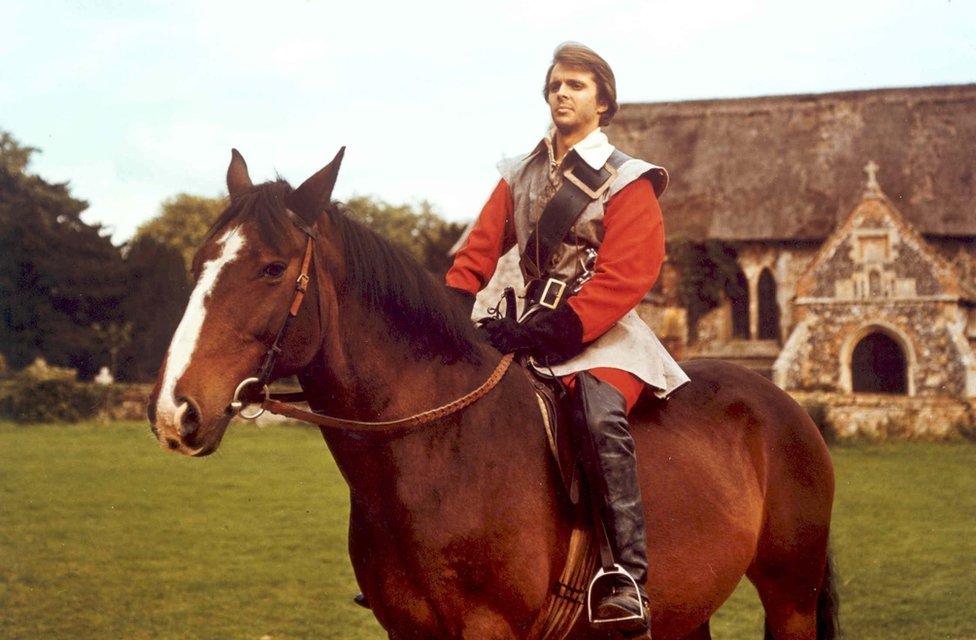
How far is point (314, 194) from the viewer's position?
11.6ft

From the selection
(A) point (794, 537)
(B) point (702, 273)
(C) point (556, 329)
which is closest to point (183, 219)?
(B) point (702, 273)

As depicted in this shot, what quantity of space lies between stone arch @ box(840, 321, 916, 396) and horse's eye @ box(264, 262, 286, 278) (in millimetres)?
31767

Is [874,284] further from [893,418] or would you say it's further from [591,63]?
[591,63]

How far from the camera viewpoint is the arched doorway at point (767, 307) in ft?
124

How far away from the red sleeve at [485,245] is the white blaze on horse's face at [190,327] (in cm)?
133

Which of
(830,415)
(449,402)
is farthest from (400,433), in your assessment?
(830,415)

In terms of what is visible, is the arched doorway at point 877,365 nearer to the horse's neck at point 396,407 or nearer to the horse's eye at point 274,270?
the horse's neck at point 396,407

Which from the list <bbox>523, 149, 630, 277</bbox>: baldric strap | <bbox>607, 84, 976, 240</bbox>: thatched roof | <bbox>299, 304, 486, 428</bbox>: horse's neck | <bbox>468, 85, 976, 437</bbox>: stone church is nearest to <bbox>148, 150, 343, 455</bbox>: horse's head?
<bbox>299, 304, 486, 428</bbox>: horse's neck

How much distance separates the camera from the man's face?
453 centimetres

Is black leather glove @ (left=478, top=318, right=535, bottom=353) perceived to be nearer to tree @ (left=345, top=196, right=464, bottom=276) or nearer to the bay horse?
the bay horse

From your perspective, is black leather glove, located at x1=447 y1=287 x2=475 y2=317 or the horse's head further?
black leather glove, located at x1=447 y1=287 x2=475 y2=317

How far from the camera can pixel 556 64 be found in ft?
14.9

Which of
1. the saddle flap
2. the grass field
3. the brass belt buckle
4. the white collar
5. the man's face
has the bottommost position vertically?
the grass field

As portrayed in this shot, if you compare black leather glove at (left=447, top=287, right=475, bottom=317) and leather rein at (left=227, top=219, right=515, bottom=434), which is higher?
black leather glove at (left=447, top=287, right=475, bottom=317)
